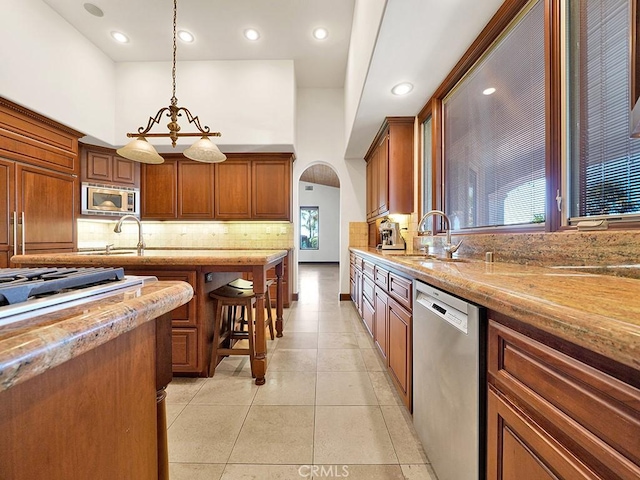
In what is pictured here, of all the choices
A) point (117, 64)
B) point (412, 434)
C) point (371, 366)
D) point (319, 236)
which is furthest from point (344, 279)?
point (319, 236)

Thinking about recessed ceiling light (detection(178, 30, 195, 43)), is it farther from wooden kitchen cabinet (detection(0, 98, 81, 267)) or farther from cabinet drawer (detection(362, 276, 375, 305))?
cabinet drawer (detection(362, 276, 375, 305))

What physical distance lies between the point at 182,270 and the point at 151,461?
1.50 m

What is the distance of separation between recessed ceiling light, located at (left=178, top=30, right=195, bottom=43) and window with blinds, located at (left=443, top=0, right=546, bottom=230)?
3307 mm

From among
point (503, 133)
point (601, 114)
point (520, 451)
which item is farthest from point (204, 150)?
point (520, 451)

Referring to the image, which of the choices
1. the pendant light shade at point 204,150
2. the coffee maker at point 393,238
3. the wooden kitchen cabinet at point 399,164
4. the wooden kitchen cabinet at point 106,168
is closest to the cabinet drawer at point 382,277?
the coffee maker at point 393,238

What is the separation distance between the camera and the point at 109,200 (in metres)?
4.11

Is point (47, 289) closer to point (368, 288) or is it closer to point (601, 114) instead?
point (601, 114)

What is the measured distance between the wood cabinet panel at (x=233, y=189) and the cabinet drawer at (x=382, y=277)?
273 cm

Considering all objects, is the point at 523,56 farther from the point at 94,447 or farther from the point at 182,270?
the point at 182,270

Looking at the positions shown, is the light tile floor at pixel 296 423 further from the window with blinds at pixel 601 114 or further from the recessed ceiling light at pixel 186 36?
the recessed ceiling light at pixel 186 36

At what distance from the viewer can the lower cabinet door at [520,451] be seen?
1.94 ft

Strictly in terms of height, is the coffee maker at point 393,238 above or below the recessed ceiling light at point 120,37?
below

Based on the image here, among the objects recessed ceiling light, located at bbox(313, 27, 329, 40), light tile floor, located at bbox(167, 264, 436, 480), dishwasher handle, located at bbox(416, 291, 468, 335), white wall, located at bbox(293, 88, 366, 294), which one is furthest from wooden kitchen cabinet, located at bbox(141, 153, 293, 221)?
dishwasher handle, located at bbox(416, 291, 468, 335)

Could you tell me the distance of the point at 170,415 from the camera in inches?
66.7
